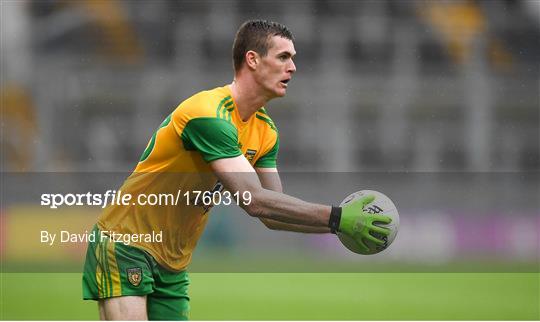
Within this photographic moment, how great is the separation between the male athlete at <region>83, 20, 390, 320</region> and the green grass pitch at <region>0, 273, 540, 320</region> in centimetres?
638

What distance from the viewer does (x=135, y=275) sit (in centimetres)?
531

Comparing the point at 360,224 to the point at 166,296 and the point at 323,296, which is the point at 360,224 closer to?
the point at 166,296

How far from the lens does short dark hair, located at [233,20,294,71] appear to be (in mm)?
5445

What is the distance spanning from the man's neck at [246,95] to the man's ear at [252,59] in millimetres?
89

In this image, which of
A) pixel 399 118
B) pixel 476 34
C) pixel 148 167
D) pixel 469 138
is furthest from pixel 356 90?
pixel 148 167

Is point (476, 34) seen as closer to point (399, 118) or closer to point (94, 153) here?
point (399, 118)

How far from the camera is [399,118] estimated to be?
24.6 m

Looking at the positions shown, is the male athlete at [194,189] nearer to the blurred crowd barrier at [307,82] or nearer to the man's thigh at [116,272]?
the man's thigh at [116,272]

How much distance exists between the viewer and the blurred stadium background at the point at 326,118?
1811cm

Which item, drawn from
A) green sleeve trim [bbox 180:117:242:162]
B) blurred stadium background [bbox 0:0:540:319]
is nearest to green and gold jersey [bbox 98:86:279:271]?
green sleeve trim [bbox 180:117:242:162]

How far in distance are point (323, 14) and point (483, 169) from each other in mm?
6719

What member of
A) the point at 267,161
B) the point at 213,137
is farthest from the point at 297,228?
the point at 213,137

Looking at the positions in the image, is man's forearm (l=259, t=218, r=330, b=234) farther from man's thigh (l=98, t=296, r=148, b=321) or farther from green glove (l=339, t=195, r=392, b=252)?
man's thigh (l=98, t=296, r=148, b=321)

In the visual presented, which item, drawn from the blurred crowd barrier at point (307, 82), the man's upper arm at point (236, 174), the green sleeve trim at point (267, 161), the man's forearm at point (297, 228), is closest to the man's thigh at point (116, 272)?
the man's upper arm at point (236, 174)
